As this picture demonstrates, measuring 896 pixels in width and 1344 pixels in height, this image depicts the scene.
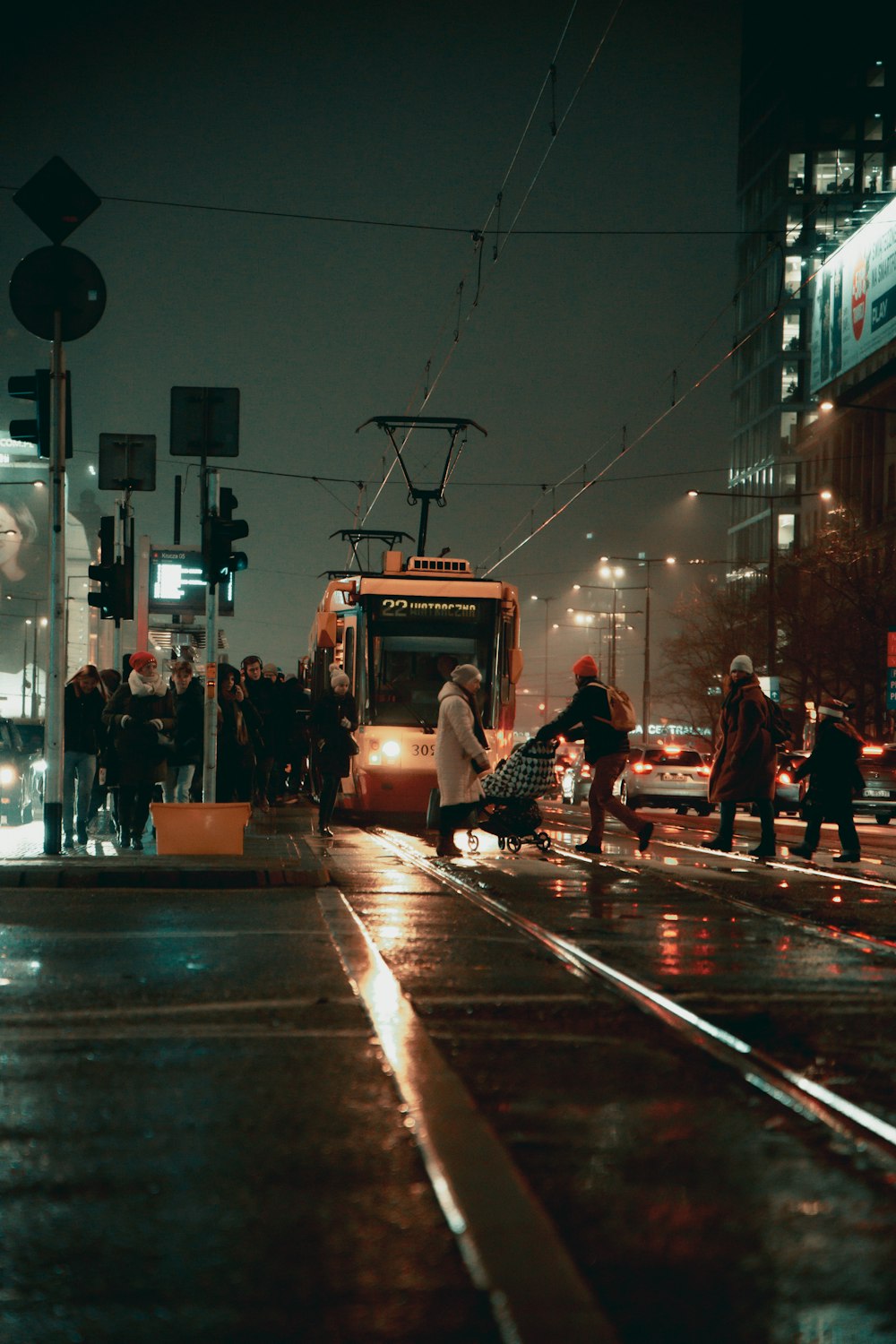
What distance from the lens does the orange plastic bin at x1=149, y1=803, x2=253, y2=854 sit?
15.1m

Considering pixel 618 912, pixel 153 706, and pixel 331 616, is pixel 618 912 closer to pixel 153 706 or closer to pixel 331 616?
pixel 153 706

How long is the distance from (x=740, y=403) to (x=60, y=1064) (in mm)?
135681

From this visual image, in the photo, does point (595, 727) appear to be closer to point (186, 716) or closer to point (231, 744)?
point (186, 716)

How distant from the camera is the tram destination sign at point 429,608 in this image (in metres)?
23.2

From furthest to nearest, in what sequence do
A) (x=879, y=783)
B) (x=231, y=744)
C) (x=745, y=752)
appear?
(x=879, y=783) < (x=231, y=744) < (x=745, y=752)

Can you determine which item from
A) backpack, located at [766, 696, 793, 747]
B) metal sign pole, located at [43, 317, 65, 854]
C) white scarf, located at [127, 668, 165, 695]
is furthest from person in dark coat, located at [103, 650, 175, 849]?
backpack, located at [766, 696, 793, 747]

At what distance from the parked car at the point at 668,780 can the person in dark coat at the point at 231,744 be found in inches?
645

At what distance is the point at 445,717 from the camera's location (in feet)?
52.3

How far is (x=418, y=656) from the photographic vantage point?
22984mm

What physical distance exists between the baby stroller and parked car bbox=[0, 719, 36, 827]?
55.3ft

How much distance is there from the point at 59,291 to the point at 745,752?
722 centimetres

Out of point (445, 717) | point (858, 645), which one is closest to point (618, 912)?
point (445, 717)

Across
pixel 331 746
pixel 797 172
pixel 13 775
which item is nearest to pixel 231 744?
pixel 331 746

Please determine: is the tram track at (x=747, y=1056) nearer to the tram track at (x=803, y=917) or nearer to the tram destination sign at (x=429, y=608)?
the tram track at (x=803, y=917)
